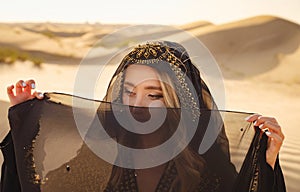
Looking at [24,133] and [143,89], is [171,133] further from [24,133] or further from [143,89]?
[24,133]

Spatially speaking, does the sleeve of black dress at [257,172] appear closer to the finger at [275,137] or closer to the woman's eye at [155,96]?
the finger at [275,137]

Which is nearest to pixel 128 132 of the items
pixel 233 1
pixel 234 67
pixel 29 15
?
pixel 233 1

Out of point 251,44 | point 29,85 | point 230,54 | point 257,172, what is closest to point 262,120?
point 257,172

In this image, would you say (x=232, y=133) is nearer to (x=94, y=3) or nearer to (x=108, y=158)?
(x=108, y=158)

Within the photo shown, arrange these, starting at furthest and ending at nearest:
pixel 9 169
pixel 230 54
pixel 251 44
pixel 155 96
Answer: pixel 230 54
pixel 251 44
pixel 9 169
pixel 155 96

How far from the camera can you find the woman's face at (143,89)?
5.67 feet

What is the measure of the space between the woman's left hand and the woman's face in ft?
1.03

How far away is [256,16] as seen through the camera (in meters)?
6.70

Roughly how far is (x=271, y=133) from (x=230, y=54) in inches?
258

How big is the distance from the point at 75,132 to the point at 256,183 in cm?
63

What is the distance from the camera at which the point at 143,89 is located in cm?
173

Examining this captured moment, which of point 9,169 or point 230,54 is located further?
point 230,54

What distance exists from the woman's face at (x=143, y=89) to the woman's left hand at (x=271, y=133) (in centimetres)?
31

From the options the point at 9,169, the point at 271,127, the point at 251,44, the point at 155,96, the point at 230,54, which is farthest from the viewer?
the point at 230,54
